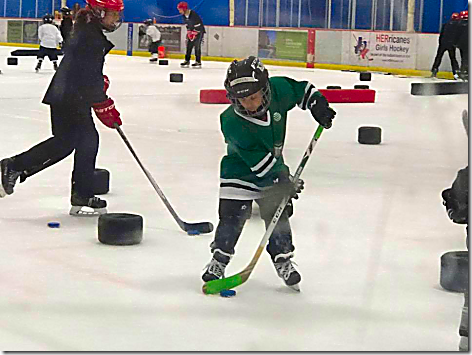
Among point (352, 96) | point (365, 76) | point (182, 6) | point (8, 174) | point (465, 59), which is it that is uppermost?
point (182, 6)

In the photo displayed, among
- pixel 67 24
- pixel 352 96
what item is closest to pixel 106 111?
pixel 67 24

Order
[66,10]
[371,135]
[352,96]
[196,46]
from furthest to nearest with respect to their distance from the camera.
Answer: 1. [352,96]
2. [371,135]
3. [196,46]
4. [66,10]

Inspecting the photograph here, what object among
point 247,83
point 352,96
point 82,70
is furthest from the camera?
point 352,96

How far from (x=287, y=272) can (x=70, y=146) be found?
0.95m

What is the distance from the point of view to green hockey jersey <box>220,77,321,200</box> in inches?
73.7

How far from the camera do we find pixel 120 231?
7.71ft

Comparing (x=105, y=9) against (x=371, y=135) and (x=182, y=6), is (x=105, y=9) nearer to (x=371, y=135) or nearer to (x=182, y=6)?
(x=182, y=6)

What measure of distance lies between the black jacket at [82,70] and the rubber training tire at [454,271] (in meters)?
1.03

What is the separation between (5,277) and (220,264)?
1.38ft

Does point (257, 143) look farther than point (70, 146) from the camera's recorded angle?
No

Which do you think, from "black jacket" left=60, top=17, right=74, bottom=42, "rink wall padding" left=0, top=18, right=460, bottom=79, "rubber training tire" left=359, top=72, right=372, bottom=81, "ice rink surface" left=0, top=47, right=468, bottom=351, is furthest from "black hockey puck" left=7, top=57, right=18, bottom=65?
"black jacket" left=60, top=17, right=74, bottom=42

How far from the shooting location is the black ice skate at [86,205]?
110 inches

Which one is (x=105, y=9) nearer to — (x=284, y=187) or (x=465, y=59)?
(x=284, y=187)

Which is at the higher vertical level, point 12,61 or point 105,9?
point 105,9
